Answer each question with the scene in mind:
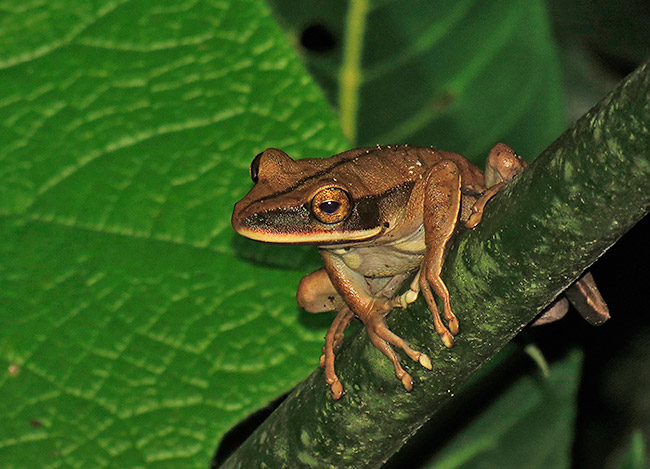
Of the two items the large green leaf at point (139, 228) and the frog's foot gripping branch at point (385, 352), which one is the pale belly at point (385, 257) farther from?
the frog's foot gripping branch at point (385, 352)

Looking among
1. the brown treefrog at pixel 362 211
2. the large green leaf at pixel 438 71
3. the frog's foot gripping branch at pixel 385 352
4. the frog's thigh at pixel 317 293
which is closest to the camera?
the frog's foot gripping branch at pixel 385 352

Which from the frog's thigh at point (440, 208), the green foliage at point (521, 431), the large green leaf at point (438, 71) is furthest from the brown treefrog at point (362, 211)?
the large green leaf at point (438, 71)

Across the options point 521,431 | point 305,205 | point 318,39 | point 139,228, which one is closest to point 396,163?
point 305,205

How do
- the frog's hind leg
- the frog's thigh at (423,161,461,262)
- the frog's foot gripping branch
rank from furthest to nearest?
the frog's thigh at (423,161,461,262), the frog's hind leg, the frog's foot gripping branch

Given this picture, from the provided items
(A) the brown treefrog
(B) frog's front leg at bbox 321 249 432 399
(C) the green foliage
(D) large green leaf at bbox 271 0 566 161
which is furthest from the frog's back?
(D) large green leaf at bbox 271 0 566 161

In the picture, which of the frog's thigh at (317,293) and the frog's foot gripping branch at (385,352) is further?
the frog's thigh at (317,293)

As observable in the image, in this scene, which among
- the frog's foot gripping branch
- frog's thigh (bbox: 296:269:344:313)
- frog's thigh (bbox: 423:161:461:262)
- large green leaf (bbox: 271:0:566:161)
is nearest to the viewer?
the frog's foot gripping branch

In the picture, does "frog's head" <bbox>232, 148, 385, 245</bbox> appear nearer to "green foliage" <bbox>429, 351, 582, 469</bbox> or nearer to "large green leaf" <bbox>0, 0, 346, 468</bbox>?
"large green leaf" <bbox>0, 0, 346, 468</bbox>

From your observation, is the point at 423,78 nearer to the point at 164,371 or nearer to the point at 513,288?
the point at 164,371
